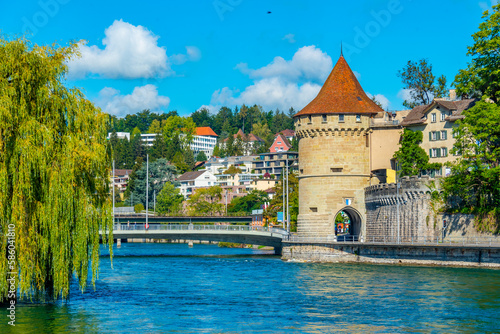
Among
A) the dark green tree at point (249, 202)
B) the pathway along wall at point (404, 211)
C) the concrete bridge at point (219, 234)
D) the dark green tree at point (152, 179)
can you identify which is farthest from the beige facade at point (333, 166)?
the dark green tree at point (152, 179)

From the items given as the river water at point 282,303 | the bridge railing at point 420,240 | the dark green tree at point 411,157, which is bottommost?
the river water at point 282,303

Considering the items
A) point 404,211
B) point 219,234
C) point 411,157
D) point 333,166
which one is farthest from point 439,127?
point 219,234

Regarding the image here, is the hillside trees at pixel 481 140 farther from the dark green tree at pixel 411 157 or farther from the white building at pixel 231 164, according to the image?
the white building at pixel 231 164

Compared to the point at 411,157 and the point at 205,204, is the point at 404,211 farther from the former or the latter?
the point at 205,204

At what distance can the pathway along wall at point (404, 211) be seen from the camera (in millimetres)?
58375

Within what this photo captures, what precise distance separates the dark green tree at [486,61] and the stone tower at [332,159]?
10.3 metres

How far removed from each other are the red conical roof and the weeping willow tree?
35.5 metres

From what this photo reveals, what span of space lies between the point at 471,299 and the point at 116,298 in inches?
673

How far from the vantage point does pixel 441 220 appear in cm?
5762

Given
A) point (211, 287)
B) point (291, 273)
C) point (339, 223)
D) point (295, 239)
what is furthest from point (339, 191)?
point (339, 223)

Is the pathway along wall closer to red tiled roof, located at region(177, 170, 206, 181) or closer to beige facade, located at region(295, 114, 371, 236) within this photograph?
beige facade, located at region(295, 114, 371, 236)

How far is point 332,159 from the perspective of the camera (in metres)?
63.8

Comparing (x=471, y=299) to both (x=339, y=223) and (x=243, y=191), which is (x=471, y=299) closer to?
(x=339, y=223)

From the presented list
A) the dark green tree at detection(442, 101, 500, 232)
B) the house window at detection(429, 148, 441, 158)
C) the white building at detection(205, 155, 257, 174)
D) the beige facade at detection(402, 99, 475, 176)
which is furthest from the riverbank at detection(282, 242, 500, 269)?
the white building at detection(205, 155, 257, 174)
